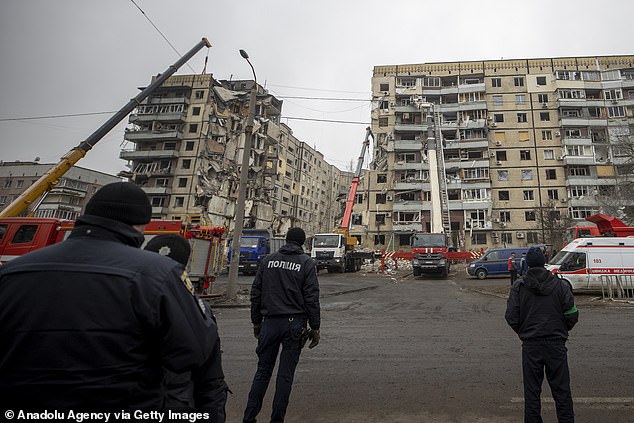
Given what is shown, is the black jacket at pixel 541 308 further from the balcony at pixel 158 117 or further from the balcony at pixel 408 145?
→ the balcony at pixel 158 117

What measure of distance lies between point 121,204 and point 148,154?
50.6 meters

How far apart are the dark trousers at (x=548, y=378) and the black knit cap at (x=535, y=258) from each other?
2.62 ft

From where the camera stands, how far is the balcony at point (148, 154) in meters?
45.9

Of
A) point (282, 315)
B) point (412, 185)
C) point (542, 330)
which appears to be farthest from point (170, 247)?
point (412, 185)

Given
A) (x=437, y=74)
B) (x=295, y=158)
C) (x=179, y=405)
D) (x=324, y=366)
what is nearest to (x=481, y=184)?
(x=437, y=74)

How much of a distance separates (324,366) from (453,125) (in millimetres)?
45974

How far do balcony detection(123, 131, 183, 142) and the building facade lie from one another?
39.7ft

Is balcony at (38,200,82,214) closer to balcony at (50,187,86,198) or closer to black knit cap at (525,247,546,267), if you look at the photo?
balcony at (50,187,86,198)

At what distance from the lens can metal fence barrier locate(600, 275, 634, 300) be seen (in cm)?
1268

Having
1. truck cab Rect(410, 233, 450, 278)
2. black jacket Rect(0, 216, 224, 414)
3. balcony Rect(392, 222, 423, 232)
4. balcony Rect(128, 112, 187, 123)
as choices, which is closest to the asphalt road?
black jacket Rect(0, 216, 224, 414)

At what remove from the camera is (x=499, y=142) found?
44750 mm

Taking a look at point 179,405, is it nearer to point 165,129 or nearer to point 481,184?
point 481,184

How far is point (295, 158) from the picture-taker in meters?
64.1

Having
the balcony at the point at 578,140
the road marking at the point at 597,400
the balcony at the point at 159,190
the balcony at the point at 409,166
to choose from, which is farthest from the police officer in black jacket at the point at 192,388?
the balcony at the point at 578,140
